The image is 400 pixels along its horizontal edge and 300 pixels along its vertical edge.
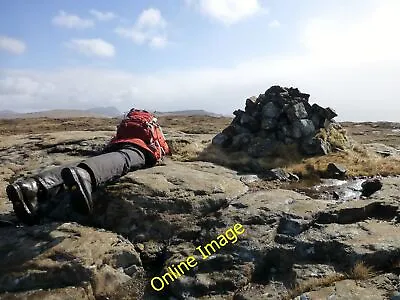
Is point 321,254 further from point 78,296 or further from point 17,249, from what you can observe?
point 17,249

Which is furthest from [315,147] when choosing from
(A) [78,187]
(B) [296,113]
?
(A) [78,187]

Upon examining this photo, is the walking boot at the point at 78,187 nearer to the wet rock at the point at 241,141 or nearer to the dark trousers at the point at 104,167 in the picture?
the dark trousers at the point at 104,167

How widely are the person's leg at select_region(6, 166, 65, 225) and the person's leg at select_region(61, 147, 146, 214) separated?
1.08m

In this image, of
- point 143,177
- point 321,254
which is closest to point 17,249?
point 143,177

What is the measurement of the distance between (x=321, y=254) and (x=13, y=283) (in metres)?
8.87

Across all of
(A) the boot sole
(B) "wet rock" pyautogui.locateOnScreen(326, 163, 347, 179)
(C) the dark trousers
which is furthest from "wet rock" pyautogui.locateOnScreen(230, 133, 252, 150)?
(A) the boot sole

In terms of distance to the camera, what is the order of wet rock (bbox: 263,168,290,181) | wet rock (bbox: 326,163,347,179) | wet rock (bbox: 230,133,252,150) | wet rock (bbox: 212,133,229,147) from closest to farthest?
wet rock (bbox: 263,168,290,181) < wet rock (bbox: 326,163,347,179) < wet rock (bbox: 230,133,252,150) < wet rock (bbox: 212,133,229,147)

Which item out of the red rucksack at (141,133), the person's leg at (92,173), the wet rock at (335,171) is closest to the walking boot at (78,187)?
the person's leg at (92,173)

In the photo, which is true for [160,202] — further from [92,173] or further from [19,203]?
[19,203]

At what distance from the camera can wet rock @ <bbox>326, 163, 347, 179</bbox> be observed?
19.3 metres

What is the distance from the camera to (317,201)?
1467 centimetres

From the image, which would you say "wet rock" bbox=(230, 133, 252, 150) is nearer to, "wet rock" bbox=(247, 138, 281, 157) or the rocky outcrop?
"wet rock" bbox=(247, 138, 281, 157)

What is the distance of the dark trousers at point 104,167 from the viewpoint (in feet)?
40.9

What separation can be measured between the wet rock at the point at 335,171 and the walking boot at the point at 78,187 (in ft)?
40.4
